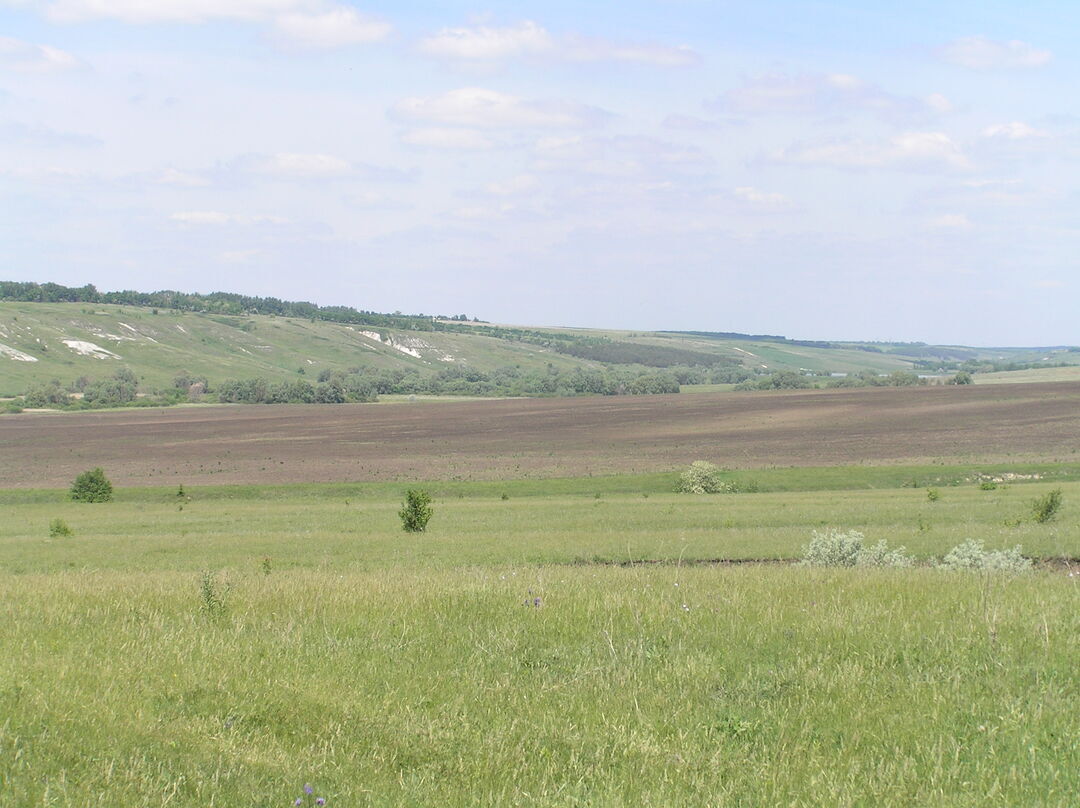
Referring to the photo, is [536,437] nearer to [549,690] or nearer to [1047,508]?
[1047,508]

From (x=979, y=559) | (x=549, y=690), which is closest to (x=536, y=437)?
(x=979, y=559)

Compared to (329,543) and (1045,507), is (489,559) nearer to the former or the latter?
(329,543)

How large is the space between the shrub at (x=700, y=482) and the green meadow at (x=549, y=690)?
126 feet

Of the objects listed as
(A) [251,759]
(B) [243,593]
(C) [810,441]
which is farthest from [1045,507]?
(C) [810,441]

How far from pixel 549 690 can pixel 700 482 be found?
1801 inches

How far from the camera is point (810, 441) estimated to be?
8081cm

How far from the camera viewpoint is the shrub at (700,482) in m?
51.4

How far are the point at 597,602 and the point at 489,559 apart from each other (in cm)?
1608

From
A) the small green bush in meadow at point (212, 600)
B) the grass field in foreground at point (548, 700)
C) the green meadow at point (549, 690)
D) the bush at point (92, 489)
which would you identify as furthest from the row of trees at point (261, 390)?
the grass field in foreground at point (548, 700)

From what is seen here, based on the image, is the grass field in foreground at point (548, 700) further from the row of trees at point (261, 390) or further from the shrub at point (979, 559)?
the row of trees at point (261, 390)

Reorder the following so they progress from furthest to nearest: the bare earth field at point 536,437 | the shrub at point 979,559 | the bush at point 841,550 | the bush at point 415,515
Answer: the bare earth field at point 536,437 → the bush at point 415,515 → the bush at point 841,550 → the shrub at point 979,559

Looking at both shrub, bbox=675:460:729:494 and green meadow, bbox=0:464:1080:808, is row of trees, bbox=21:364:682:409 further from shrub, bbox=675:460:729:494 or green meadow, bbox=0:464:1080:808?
green meadow, bbox=0:464:1080:808

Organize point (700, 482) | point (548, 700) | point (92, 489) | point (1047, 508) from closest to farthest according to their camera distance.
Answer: point (548, 700) → point (1047, 508) → point (700, 482) → point (92, 489)

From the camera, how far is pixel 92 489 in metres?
54.7
